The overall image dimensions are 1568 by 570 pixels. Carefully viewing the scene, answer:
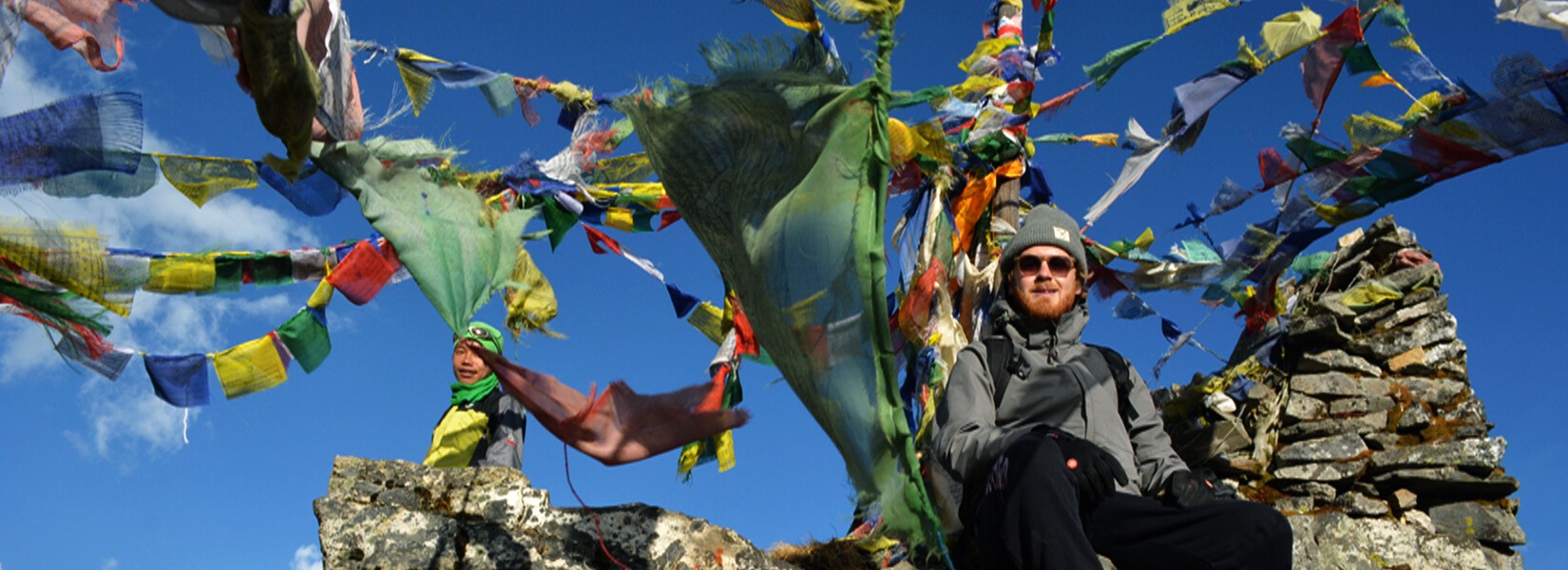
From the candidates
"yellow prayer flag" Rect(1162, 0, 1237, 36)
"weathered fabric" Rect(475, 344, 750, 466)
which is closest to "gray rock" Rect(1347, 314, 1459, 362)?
"yellow prayer flag" Rect(1162, 0, 1237, 36)

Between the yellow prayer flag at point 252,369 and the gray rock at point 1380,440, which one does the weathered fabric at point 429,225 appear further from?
the gray rock at point 1380,440

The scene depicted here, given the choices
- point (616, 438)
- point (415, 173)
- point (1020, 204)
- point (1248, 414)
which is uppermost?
point (1020, 204)

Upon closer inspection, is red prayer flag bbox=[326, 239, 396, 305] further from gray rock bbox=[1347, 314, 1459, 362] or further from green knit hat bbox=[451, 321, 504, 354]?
gray rock bbox=[1347, 314, 1459, 362]

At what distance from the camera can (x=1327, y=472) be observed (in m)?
6.05

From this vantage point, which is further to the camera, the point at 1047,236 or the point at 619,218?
the point at 619,218

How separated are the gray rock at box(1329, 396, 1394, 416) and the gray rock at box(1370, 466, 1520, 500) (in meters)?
0.51

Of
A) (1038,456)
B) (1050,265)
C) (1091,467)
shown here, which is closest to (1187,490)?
(1091,467)

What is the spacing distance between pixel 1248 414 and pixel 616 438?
4942 millimetres

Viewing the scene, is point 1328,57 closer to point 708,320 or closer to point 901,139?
point 901,139

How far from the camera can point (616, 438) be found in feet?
9.43

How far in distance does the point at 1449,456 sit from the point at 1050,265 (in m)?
3.48

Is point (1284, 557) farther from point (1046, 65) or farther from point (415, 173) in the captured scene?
point (1046, 65)

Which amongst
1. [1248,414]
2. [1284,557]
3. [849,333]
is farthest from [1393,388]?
[849,333]

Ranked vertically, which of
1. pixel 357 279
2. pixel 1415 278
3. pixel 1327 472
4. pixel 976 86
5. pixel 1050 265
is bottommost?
pixel 1050 265
